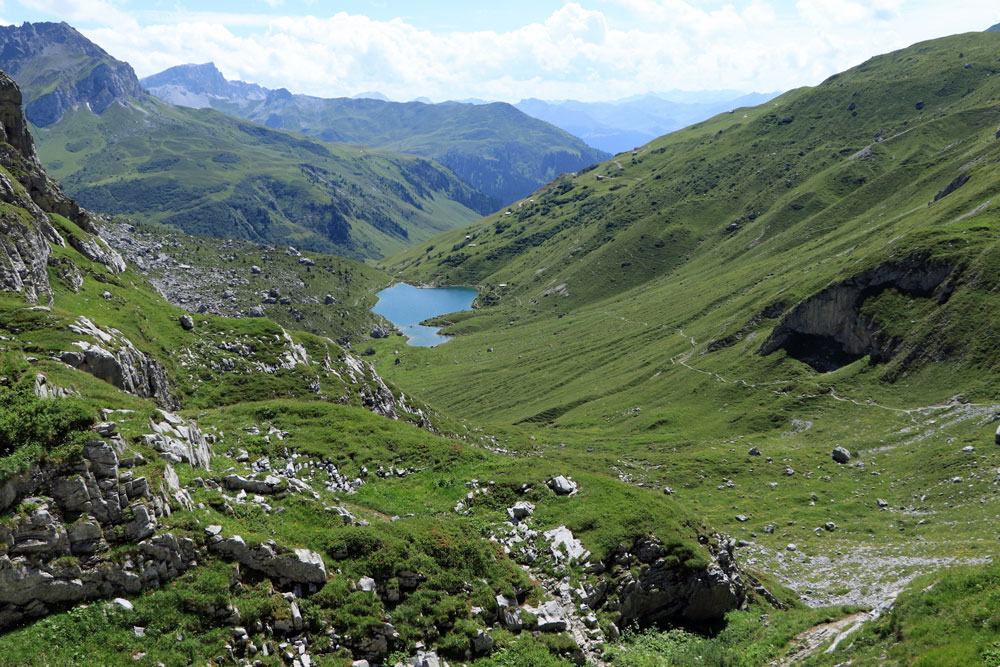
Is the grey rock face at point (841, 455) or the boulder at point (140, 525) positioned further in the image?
the grey rock face at point (841, 455)

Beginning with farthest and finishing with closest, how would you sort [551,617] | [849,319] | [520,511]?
[849,319]
[520,511]
[551,617]

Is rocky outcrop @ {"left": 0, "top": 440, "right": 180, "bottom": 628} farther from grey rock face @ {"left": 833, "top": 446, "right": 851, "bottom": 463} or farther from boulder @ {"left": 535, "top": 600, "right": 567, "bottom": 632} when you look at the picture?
grey rock face @ {"left": 833, "top": 446, "right": 851, "bottom": 463}

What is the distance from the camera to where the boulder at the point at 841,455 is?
85500 mm

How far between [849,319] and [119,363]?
135257 mm

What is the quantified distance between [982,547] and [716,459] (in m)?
39.5

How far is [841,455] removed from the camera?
85812mm

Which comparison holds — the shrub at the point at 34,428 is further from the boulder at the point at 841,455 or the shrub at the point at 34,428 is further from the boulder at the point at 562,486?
the boulder at the point at 841,455

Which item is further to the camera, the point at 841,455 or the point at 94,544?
the point at 841,455

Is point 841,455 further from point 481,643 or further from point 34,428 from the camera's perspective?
point 34,428

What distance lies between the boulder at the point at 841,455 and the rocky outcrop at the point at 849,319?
38404mm

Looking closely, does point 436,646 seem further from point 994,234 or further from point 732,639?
point 994,234

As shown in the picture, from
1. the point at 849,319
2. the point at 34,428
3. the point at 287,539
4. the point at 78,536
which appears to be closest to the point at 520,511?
the point at 287,539

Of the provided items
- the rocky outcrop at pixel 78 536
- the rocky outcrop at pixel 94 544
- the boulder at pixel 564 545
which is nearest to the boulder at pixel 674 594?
the boulder at pixel 564 545

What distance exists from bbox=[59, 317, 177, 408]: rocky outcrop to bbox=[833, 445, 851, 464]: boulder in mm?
88087
